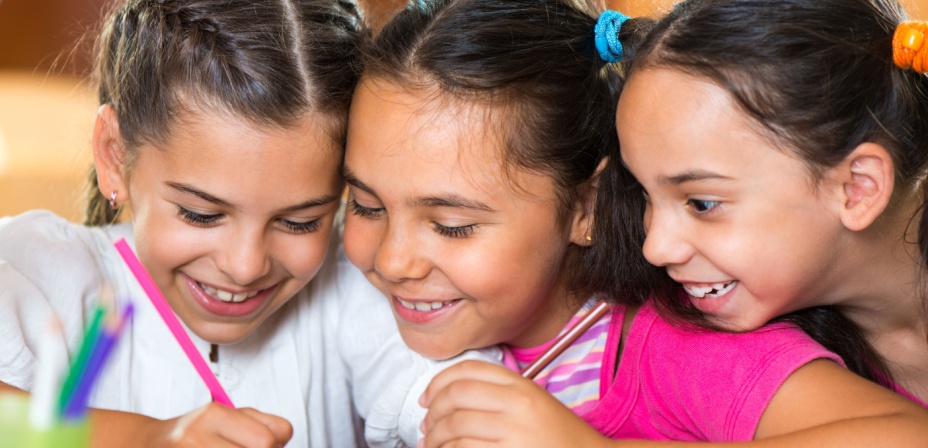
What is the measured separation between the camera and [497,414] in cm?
82

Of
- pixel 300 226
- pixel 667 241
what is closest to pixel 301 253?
pixel 300 226

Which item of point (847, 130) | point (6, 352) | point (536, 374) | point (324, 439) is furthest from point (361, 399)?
point (847, 130)

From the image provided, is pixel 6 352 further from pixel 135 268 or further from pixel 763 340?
pixel 763 340

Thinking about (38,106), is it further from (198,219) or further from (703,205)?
(703,205)

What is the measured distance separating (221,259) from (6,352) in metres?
0.23

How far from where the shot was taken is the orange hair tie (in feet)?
2.68

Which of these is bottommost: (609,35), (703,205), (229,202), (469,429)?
(469,429)

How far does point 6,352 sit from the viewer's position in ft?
3.14

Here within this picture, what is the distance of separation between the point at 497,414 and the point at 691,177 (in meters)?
0.26

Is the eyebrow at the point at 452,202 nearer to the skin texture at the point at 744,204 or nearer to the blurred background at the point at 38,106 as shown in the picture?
the skin texture at the point at 744,204

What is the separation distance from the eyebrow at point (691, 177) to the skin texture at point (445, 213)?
164mm

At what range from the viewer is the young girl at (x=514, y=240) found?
0.84 m

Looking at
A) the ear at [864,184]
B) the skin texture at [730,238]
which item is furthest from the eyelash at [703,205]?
the ear at [864,184]

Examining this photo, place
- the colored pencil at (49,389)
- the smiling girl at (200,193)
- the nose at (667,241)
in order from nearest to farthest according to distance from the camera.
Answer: the colored pencil at (49,389) → the nose at (667,241) → the smiling girl at (200,193)
